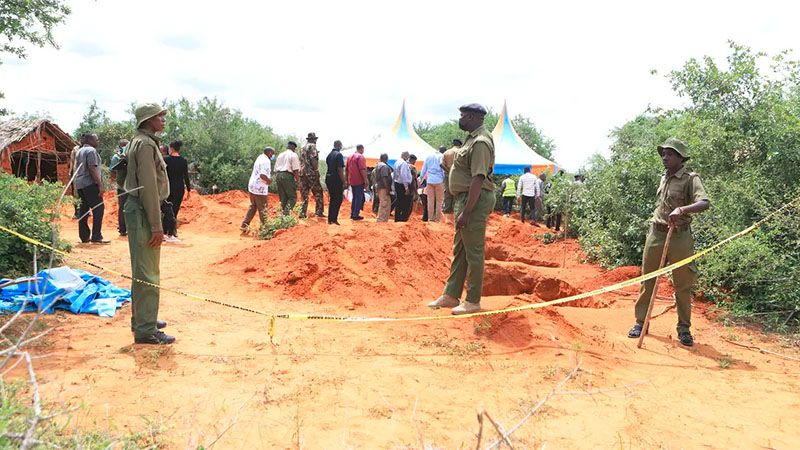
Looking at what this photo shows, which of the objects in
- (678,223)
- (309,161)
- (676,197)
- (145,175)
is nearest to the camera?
(145,175)

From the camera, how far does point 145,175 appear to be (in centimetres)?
446

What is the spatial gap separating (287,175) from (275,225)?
128 centimetres

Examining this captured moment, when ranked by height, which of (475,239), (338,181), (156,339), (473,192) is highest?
(338,181)

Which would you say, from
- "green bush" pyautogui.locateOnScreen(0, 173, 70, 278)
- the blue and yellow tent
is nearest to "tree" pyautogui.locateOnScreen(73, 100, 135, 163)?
the blue and yellow tent

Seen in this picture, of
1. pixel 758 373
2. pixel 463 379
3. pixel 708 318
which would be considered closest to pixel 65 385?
pixel 463 379

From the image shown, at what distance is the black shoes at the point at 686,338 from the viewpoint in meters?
5.31

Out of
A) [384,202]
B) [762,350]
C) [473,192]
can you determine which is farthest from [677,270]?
[384,202]

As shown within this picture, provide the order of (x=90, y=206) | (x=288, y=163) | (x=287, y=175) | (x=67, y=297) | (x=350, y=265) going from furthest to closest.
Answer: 1. (x=287, y=175)
2. (x=288, y=163)
3. (x=90, y=206)
4. (x=350, y=265)
5. (x=67, y=297)

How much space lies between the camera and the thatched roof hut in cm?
1659

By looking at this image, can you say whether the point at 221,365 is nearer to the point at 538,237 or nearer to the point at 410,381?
the point at 410,381

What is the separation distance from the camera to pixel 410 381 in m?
4.04

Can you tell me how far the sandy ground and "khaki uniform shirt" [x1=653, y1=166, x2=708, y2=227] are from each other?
1219mm

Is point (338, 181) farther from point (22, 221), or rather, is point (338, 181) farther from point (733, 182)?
point (733, 182)

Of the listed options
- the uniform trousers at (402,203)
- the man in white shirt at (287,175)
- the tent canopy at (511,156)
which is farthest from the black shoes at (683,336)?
the tent canopy at (511,156)
